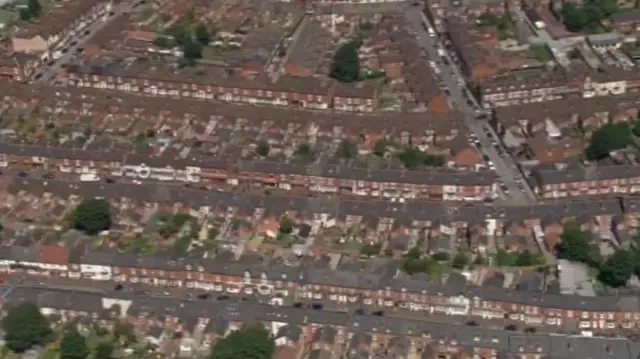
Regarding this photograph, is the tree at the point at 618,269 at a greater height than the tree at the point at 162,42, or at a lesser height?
greater

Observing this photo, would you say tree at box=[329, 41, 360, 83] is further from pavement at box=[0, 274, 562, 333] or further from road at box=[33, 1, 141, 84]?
pavement at box=[0, 274, 562, 333]

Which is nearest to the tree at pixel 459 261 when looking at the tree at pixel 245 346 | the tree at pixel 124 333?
the tree at pixel 245 346

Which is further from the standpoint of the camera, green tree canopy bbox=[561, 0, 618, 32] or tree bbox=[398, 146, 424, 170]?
green tree canopy bbox=[561, 0, 618, 32]

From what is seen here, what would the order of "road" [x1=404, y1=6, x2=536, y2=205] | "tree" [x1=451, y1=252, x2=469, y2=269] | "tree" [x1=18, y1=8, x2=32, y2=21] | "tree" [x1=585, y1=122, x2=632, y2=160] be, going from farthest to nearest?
"tree" [x1=18, y1=8, x2=32, y2=21] → "tree" [x1=585, y1=122, x2=632, y2=160] → "road" [x1=404, y1=6, x2=536, y2=205] → "tree" [x1=451, y1=252, x2=469, y2=269]

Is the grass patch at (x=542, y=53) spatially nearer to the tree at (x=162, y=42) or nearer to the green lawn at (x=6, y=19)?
the tree at (x=162, y=42)

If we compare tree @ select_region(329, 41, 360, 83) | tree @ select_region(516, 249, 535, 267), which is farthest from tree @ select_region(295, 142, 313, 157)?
tree @ select_region(516, 249, 535, 267)

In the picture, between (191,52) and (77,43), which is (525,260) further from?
(77,43)
